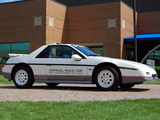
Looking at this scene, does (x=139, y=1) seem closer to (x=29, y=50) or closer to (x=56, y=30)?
(x=56, y=30)

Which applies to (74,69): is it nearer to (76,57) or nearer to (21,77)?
(76,57)

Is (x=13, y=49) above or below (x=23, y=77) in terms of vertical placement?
above

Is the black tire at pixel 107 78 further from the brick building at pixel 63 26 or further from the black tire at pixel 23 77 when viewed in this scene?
the brick building at pixel 63 26

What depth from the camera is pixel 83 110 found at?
5090mm

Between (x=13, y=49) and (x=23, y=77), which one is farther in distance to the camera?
(x=13, y=49)

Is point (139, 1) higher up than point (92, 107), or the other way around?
point (139, 1)

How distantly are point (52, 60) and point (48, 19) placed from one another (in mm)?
20875

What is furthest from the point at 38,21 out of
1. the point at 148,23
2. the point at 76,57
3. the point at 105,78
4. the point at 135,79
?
the point at 135,79

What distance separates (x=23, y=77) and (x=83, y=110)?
5.39m

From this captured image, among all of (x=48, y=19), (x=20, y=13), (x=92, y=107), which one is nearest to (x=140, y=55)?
(x=48, y=19)

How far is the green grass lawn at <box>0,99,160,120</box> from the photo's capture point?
451 cm

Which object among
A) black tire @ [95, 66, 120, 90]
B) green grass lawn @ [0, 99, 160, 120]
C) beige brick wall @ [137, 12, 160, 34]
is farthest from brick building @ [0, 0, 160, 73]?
green grass lawn @ [0, 99, 160, 120]

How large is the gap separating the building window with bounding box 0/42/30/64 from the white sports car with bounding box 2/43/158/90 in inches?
820

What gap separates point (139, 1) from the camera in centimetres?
4047
